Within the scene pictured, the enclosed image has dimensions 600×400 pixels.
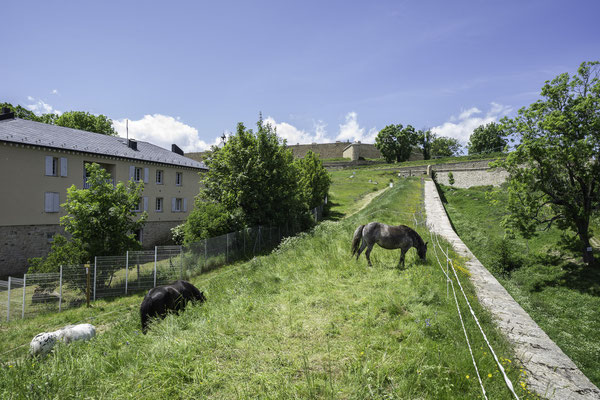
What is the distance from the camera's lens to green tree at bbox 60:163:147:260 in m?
18.0

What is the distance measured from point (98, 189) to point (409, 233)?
18.7 metres

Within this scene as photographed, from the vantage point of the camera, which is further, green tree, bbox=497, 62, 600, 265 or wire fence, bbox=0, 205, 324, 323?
green tree, bbox=497, 62, 600, 265

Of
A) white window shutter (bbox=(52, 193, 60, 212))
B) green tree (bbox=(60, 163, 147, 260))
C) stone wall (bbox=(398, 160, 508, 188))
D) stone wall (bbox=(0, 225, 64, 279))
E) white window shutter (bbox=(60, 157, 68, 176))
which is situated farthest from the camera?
stone wall (bbox=(398, 160, 508, 188))

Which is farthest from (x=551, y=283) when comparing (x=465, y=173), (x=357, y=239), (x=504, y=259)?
(x=465, y=173)

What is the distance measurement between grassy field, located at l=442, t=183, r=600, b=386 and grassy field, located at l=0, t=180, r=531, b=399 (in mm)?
9618

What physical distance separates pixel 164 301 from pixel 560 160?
84.7ft

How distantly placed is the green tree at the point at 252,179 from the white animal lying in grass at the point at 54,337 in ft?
50.5

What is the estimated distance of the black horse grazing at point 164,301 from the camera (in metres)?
8.10

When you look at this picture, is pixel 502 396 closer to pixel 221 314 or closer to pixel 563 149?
pixel 221 314

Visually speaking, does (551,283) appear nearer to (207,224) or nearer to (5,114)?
(207,224)

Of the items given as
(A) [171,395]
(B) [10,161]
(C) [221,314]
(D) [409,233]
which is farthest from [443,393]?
(B) [10,161]

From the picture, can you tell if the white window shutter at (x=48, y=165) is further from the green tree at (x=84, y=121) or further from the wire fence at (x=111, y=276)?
the green tree at (x=84, y=121)

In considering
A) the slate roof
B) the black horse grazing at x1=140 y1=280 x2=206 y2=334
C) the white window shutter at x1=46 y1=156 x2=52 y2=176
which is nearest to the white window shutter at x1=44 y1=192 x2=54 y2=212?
the white window shutter at x1=46 y1=156 x2=52 y2=176

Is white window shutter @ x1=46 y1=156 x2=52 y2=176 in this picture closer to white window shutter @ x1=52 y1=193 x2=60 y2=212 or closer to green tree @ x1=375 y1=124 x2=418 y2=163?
white window shutter @ x1=52 y1=193 x2=60 y2=212
